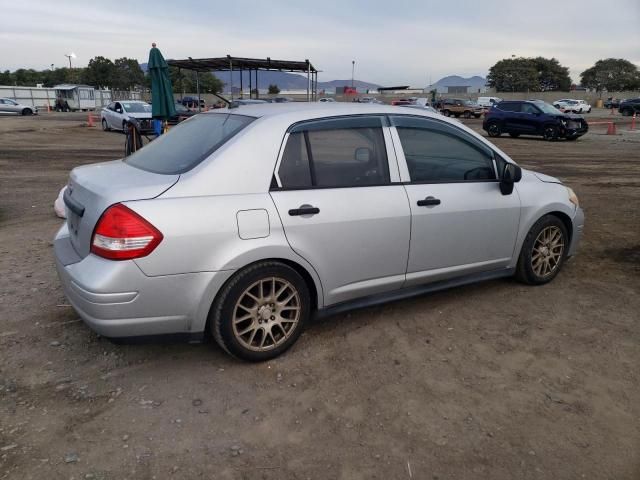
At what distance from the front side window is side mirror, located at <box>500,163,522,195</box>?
3.8 inches

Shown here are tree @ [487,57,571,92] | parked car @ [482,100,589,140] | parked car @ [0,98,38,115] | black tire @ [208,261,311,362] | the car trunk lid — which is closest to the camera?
the car trunk lid

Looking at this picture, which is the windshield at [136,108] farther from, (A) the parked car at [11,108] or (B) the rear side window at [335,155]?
(A) the parked car at [11,108]


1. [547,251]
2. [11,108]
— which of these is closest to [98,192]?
[547,251]

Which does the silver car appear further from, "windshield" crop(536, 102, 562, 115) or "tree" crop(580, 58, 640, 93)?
"tree" crop(580, 58, 640, 93)

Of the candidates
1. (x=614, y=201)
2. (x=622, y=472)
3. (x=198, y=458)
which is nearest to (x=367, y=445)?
(x=198, y=458)

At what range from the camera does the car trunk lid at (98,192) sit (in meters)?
2.99

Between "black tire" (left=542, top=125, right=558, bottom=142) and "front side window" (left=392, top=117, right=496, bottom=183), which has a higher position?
"front side window" (left=392, top=117, right=496, bottom=183)

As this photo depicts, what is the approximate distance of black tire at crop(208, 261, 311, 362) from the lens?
3.14m

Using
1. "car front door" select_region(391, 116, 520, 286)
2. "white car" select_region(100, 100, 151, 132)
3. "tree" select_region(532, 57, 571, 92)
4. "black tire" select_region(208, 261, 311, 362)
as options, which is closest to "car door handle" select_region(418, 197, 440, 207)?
"car front door" select_region(391, 116, 520, 286)

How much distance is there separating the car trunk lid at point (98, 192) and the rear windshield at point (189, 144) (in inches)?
4.9

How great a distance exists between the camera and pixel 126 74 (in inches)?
3361

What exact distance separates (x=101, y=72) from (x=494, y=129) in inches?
2836

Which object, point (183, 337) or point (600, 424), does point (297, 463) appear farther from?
point (600, 424)

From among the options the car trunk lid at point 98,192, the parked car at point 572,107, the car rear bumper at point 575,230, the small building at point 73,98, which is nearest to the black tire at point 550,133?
the car rear bumper at point 575,230
